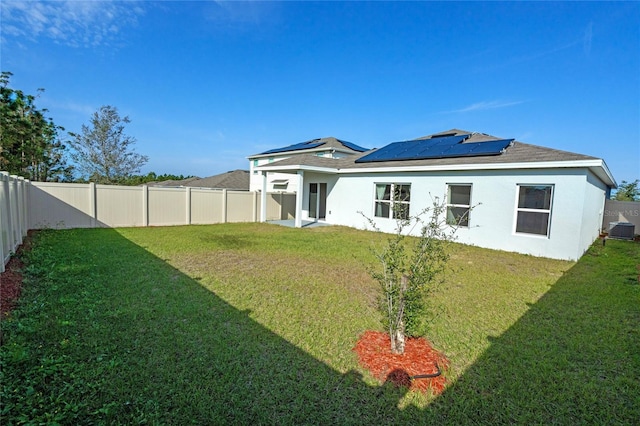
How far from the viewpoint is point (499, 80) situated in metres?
13.2

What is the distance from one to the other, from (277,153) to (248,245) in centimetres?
1648

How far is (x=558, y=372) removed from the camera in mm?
3012

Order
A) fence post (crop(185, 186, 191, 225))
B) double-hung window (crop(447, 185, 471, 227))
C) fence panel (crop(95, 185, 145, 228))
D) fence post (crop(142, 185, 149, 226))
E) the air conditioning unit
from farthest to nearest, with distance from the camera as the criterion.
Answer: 1. fence post (crop(185, 186, 191, 225))
2. the air conditioning unit
3. fence post (crop(142, 185, 149, 226))
4. fence panel (crop(95, 185, 145, 228))
5. double-hung window (crop(447, 185, 471, 227))

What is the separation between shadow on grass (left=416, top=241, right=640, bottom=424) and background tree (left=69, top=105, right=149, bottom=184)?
83.0ft

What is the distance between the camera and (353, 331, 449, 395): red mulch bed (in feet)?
9.17

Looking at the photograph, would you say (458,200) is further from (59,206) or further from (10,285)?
(59,206)

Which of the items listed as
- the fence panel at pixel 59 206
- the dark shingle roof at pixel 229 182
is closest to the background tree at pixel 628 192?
the dark shingle roof at pixel 229 182

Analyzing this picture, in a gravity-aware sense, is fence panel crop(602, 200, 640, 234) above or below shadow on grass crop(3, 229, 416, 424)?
above

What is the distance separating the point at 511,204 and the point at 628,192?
921 inches

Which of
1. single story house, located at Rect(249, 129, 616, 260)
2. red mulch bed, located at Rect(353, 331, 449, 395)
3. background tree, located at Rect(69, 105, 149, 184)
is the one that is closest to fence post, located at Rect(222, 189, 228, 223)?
single story house, located at Rect(249, 129, 616, 260)

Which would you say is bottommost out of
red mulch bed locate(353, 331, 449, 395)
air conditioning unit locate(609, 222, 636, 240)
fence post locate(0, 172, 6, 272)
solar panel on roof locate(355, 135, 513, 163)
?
red mulch bed locate(353, 331, 449, 395)

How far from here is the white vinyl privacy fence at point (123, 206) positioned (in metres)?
10.9

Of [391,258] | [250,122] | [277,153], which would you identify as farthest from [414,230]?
[277,153]

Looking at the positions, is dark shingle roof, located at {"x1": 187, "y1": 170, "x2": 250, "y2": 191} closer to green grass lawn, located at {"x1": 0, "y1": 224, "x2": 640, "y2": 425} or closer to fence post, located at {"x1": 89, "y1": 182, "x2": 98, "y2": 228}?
fence post, located at {"x1": 89, "y1": 182, "x2": 98, "y2": 228}
